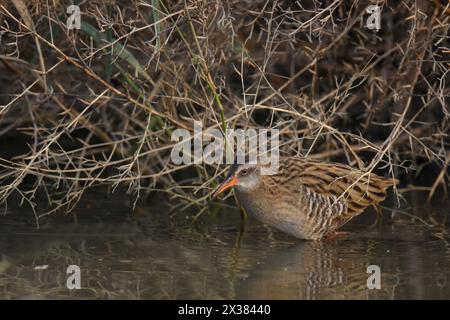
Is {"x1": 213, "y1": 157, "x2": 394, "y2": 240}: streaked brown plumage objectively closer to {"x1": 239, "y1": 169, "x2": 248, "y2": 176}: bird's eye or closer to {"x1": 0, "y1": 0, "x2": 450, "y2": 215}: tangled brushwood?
{"x1": 239, "y1": 169, "x2": 248, "y2": 176}: bird's eye

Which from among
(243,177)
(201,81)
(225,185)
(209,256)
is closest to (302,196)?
(243,177)

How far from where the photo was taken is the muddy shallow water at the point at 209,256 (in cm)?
579

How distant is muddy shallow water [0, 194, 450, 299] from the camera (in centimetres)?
579

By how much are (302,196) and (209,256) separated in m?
0.95

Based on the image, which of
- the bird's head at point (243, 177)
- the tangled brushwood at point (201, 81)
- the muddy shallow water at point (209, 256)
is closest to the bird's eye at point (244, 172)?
the bird's head at point (243, 177)

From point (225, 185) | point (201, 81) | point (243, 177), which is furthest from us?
point (201, 81)

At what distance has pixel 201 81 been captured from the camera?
788 centimetres

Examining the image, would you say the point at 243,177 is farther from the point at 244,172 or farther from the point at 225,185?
the point at 225,185

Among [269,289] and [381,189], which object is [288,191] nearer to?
[381,189]

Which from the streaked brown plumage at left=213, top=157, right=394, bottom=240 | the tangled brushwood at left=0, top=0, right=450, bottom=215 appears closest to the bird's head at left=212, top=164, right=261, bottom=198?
the streaked brown plumage at left=213, top=157, right=394, bottom=240

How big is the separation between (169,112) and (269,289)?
2258mm

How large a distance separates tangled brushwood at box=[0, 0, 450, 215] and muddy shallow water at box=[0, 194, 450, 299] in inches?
10.1


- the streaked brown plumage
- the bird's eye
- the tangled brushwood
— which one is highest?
the tangled brushwood
